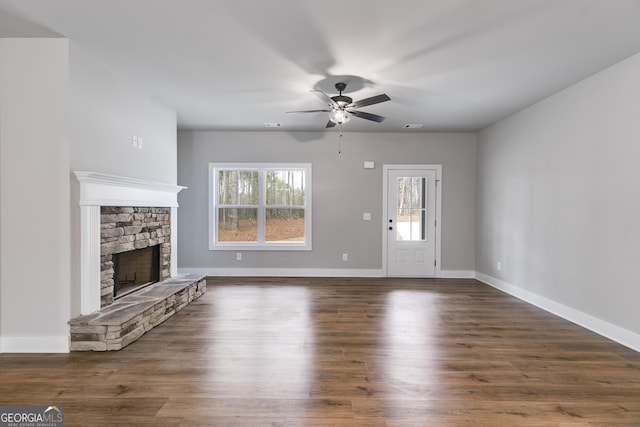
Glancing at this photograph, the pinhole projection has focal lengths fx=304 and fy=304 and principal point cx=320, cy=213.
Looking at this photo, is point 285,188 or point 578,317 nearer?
point 578,317

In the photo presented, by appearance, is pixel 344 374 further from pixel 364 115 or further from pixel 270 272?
pixel 270 272

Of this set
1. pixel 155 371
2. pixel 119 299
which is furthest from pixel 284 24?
pixel 119 299

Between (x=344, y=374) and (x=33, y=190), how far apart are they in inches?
119

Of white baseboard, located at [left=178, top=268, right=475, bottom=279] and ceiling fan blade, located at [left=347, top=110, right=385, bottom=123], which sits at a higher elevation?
ceiling fan blade, located at [left=347, top=110, right=385, bottom=123]

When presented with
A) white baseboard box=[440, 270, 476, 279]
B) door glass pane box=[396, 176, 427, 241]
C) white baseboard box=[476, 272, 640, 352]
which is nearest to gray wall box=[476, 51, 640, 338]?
white baseboard box=[476, 272, 640, 352]

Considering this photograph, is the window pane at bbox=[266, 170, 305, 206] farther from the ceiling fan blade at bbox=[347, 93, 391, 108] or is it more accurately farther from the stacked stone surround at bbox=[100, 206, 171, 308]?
the ceiling fan blade at bbox=[347, 93, 391, 108]

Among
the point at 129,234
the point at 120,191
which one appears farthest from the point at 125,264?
the point at 120,191

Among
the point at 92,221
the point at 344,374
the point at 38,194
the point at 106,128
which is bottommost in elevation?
the point at 344,374

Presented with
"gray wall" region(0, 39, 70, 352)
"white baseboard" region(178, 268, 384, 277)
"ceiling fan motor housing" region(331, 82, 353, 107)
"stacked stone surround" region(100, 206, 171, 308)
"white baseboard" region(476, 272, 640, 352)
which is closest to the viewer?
"gray wall" region(0, 39, 70, 352)

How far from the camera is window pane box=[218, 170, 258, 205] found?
5719 mm

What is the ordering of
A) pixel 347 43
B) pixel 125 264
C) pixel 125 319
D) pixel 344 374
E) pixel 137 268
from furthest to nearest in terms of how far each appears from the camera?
1. pixel 137 268
2. pixel 125 264
3. pixel 125 319
4. pixel 347 43
5. pixel 344 374

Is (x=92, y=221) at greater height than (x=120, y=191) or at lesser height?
lesser

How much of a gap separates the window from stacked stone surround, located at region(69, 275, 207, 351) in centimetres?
203

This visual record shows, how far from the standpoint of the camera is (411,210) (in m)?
5.70
